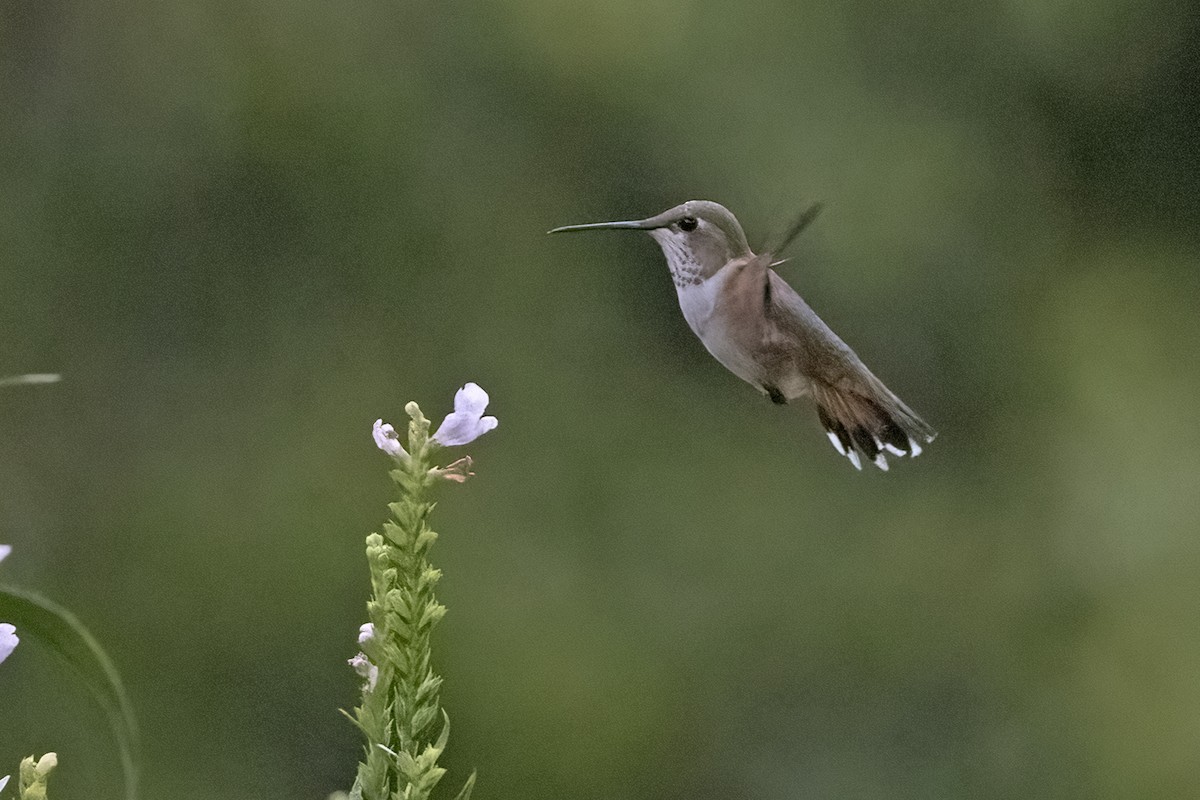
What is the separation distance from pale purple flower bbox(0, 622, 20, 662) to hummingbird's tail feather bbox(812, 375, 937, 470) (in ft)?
2.10

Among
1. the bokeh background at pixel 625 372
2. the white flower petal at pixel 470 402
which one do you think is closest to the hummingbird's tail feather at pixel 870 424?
the white flower petal at pixel 470 402

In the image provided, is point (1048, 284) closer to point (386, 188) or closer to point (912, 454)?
point (386, 188)

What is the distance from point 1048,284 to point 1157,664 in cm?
116

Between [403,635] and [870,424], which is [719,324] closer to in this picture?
[870,424]

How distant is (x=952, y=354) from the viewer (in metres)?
4.20

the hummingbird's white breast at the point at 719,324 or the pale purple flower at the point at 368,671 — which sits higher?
the hummingbird's white breast at the point at 719,324

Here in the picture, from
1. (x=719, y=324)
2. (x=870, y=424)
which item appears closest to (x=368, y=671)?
(x=719, y=324)

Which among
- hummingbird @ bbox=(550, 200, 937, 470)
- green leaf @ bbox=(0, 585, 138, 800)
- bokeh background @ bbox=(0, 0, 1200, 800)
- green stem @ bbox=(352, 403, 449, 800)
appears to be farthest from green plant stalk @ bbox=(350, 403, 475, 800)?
bokeh background @ bbox=(0, 0, 1200, 800)

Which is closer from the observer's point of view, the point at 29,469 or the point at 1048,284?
the point at 29,469

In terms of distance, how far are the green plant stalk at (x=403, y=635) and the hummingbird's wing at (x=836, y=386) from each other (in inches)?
18.8

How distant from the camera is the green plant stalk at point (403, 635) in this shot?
0.63 meters

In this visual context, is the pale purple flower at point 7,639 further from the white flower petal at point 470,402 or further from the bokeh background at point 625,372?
the bokeh background at point 625,372

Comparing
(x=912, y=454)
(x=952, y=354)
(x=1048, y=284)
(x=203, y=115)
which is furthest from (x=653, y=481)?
(x=912, y=454)

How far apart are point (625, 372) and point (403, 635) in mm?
3525
